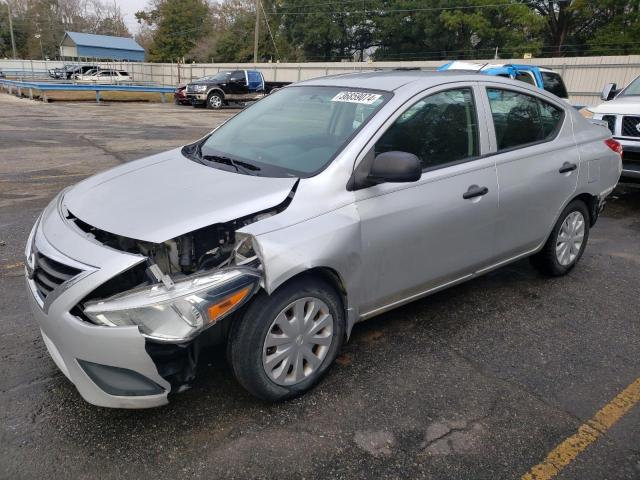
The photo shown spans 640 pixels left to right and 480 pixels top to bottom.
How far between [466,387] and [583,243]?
2393 mm

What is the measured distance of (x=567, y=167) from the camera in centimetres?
430

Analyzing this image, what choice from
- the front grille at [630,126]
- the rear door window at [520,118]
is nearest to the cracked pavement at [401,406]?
the rear door window at [520,118]

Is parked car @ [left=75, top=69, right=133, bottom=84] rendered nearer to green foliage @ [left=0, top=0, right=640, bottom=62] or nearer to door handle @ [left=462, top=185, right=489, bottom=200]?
green foliage @ [left=0, top=0, right=640, bottom=62]

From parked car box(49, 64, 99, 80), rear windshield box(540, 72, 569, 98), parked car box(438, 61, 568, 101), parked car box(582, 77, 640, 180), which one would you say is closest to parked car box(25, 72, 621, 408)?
parked car box(582, 77, 640, 180)

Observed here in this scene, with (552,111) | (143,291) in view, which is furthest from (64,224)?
(552,111)

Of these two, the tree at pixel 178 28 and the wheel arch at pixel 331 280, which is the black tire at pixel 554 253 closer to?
the wheel arch at pixel 331 280

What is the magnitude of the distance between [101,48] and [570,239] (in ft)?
156

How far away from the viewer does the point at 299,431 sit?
2721 millimetres

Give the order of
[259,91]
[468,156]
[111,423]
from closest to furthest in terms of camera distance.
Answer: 1. [111,423]
2. [468,156]
3. [259,91]

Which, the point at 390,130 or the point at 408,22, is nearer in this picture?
the point at 390,130

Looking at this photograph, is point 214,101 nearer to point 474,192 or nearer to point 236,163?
point 236,163

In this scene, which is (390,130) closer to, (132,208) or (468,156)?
(468,156)

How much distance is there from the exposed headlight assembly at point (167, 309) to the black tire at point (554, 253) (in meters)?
3.11

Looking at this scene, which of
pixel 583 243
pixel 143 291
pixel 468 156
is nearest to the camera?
pixel 143 291
